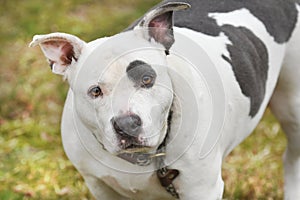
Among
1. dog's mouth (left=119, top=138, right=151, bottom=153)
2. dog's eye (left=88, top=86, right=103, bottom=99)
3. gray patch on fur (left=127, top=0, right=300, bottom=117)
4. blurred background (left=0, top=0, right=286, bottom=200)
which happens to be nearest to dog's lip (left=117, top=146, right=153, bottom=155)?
dog's mouth (left=119, top=138, right=151, bottom=153)

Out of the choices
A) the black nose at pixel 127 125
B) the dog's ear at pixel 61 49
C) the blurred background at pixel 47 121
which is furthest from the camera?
the blurred background at pixel 47 121

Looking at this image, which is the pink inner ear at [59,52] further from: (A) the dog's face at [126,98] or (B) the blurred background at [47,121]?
(B) the blurred background at [47,121]

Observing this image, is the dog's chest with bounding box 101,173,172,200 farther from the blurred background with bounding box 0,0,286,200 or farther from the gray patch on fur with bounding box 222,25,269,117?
the blurred background with bounding box 0,0,286,200

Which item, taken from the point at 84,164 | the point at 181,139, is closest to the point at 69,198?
the point at 84,164

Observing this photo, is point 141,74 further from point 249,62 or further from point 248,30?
point 248,30

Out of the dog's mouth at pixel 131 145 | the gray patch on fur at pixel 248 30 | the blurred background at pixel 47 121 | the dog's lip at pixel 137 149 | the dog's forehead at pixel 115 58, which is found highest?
the dog's forehead at pixel 115 58

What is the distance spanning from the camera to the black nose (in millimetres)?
3613

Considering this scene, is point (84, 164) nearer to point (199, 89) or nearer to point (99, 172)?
point (99, 172)

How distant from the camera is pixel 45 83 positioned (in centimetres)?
730

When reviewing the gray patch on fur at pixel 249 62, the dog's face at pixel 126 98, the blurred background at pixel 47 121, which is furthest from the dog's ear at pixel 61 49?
the blurred background at pixel 47 121

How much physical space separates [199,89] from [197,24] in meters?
0.53

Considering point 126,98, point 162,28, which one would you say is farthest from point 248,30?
point 126,98

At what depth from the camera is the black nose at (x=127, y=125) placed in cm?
361

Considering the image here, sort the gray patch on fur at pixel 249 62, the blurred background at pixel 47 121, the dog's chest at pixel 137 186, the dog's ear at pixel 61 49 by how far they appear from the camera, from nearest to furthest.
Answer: the dog's ear at pixel 61 49 → the dog's chest at pixel 137 186 → the gray patch on fur at pixel 249 62 → the blurred background at pixel 47 121
